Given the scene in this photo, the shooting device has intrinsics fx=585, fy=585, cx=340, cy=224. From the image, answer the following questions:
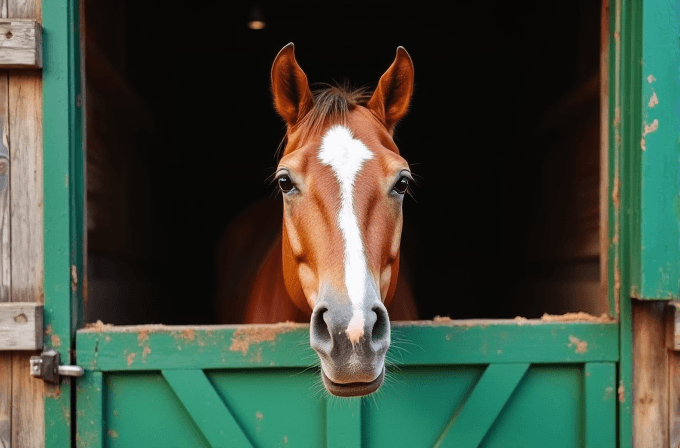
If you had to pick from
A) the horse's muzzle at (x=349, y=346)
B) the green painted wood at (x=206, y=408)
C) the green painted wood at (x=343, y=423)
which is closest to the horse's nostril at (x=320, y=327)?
the horse's muzzle at (x=349, y=346)

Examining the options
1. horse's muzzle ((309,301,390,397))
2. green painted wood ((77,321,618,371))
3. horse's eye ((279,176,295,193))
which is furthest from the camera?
green painted wood ((77,321,618,371))

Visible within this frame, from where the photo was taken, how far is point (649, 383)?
2.18 metres

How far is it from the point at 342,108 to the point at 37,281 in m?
1.25

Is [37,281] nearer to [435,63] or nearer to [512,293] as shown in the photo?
[512,293]

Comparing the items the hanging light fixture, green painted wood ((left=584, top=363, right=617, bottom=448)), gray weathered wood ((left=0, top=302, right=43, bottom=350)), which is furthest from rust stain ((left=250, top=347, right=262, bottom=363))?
the hanging light fixture

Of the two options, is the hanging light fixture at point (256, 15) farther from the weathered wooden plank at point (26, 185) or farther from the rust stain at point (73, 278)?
the rust stain at point (73, 278)

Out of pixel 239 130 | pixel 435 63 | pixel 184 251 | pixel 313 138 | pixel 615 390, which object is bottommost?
pixel 615 390

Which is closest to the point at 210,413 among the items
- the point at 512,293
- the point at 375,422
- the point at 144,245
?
the point at 375,422

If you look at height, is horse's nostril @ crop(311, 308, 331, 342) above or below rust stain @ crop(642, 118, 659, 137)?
below

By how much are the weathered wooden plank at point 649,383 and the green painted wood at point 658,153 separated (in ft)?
0.57

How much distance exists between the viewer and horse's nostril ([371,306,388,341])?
1.63 m

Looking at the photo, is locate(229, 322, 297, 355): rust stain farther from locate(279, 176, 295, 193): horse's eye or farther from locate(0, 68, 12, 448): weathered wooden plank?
locate(0, 68, 12, 448): weathered wooden plank

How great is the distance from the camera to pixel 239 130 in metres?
6.22

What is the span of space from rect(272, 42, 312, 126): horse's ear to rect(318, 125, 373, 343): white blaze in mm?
259
